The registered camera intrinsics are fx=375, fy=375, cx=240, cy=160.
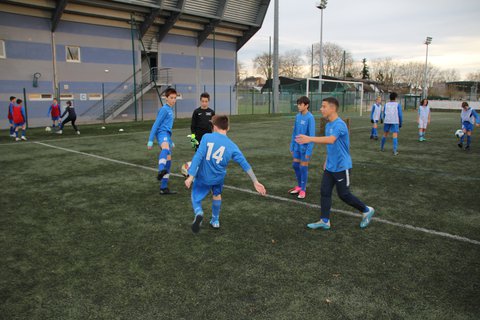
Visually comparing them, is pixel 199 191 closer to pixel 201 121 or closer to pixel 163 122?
pixel 163 122

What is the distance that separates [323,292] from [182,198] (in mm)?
4202

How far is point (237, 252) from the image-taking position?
4930mm

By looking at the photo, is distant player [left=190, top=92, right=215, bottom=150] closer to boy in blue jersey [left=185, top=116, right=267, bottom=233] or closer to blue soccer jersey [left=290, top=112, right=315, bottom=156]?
blue soccer jersey [left=290, top=112, right=315, bottom=156]

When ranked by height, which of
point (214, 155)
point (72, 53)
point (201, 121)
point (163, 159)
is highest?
point (72, 53)

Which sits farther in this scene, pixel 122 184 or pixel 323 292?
pixel 122 184

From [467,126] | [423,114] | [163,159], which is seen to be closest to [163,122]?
[163,159]

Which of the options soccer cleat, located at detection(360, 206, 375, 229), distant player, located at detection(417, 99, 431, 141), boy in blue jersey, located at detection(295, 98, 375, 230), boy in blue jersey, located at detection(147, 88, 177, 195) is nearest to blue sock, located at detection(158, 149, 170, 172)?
boy in blue jersey, located at detection(147, 88, 177, 195)

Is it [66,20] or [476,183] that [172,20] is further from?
[476,183]

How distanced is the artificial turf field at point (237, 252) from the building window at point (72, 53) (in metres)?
20.3

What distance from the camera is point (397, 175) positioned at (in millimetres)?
9656

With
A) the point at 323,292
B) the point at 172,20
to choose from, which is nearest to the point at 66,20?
the point at 172,20

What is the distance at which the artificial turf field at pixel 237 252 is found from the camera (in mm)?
3676

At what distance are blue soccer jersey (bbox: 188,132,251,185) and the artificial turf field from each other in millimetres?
1012

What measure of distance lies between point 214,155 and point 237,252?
1.33 meters
